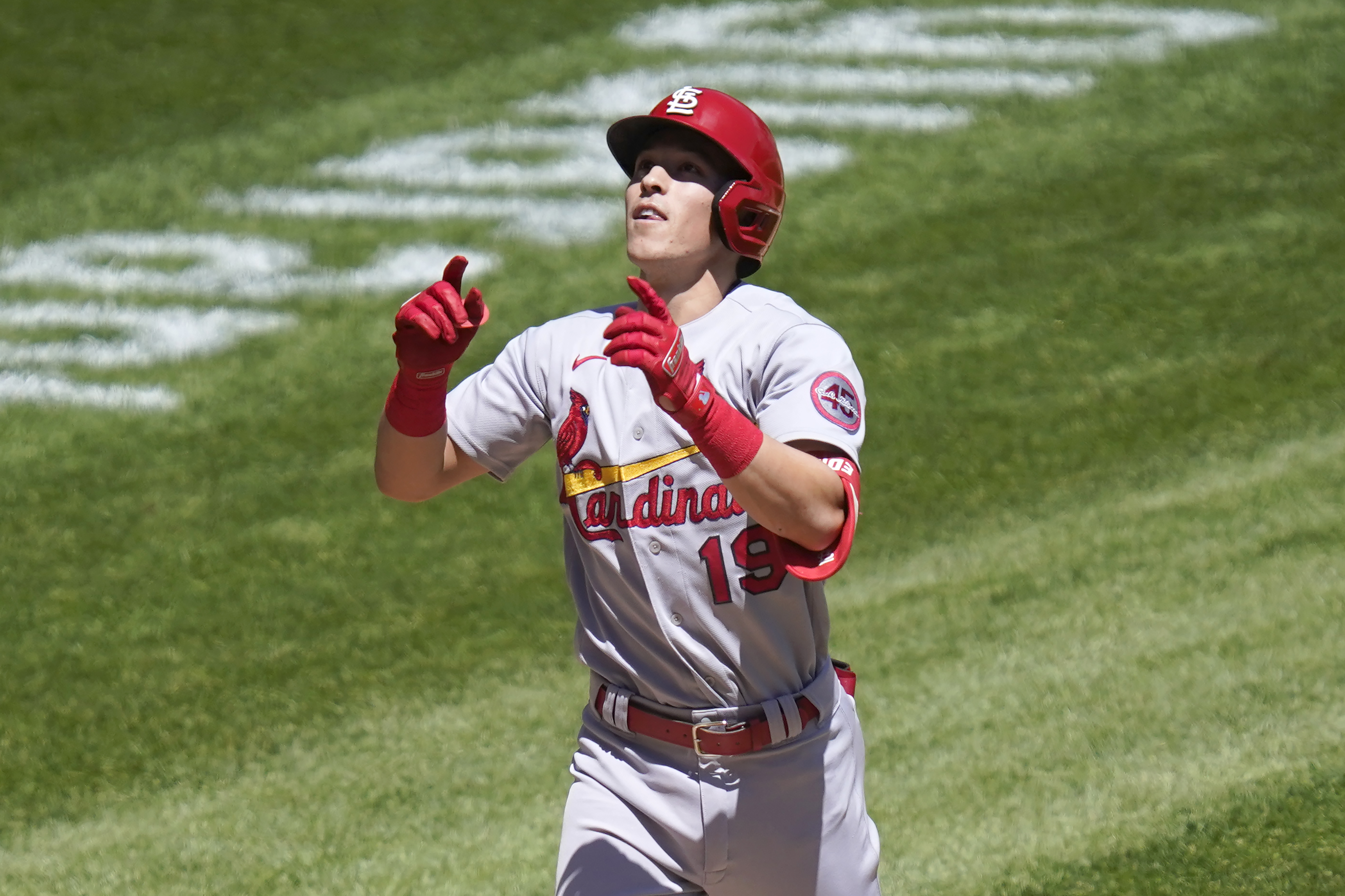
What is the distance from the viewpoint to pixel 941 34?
13.5 meters

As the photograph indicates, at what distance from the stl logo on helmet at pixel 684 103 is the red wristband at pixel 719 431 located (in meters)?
0.74

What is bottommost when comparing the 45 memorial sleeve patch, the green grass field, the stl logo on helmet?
the green grass field

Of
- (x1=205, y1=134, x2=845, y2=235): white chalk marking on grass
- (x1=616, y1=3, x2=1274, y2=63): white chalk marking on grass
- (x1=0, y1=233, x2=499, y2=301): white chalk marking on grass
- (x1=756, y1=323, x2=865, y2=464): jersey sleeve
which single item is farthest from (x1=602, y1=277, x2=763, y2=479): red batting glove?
(x1=616, y1=3, x2=1274, y2=63): white chalk marking on grass

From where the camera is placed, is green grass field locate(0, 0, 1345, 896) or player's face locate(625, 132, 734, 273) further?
green grass field locate(0, 0, 1345, 896)

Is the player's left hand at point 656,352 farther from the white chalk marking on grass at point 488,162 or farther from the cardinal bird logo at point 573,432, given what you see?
the white chalk marking on grass at point 488,162

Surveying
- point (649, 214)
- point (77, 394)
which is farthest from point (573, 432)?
point (77, 394)

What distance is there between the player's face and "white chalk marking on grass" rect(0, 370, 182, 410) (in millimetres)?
6127

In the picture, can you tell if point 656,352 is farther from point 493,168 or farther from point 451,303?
point 493,168

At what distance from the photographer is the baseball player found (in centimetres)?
341

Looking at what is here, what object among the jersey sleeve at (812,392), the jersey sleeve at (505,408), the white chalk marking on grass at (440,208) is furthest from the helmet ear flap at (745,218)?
the white chalk marking on grass at (440,208)

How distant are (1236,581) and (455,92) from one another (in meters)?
7.46

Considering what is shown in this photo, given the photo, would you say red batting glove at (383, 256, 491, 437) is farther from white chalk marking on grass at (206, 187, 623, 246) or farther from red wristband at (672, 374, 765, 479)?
white chalk marking on grass at (206, 187, 623, 246)

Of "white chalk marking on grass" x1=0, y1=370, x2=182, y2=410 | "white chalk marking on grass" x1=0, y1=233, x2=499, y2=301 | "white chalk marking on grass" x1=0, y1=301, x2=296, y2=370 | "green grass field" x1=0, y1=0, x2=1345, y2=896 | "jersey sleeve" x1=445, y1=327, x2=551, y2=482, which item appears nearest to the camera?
"jersey sleeve" x1=445, y1=327, x2=551, y2=482

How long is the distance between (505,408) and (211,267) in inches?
289
